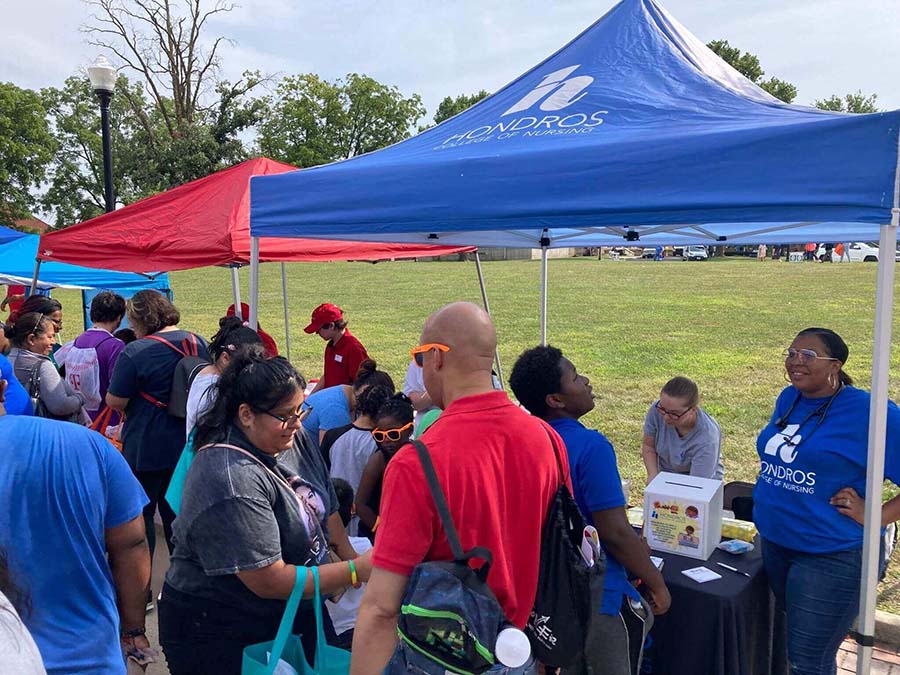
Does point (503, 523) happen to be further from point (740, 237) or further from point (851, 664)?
point (740, 237)

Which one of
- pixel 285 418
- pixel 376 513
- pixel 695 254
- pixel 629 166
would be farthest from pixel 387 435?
pixel 695 254

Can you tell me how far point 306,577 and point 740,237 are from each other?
13.4 feet

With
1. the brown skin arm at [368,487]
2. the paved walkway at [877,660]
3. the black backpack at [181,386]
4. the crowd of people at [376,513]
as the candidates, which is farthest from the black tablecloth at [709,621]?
the black backpack at [181,386]

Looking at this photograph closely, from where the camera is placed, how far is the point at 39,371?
3.86 metres

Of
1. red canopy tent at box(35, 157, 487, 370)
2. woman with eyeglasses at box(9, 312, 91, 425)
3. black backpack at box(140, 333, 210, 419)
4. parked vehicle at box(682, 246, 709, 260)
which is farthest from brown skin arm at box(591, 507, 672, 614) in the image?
parked vehicle at box(682, 246, 709, 260)

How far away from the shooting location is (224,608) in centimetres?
193

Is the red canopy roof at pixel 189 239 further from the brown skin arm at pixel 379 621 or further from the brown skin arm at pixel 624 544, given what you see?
the brown skin arm at pixel 379 621

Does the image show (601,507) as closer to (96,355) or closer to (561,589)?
(561,589)

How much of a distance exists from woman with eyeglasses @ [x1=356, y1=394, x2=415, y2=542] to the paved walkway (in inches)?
95.0

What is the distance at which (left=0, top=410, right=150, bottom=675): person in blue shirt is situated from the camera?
5.21 ft

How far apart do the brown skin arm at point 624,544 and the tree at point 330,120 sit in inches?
1852

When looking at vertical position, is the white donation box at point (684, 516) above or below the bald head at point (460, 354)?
below

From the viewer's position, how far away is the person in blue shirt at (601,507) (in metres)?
2.02

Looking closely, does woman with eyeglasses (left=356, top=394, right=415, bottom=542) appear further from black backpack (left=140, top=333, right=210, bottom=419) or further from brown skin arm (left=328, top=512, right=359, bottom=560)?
black backpack (left=140, top=333, right=210, bottom=419)
